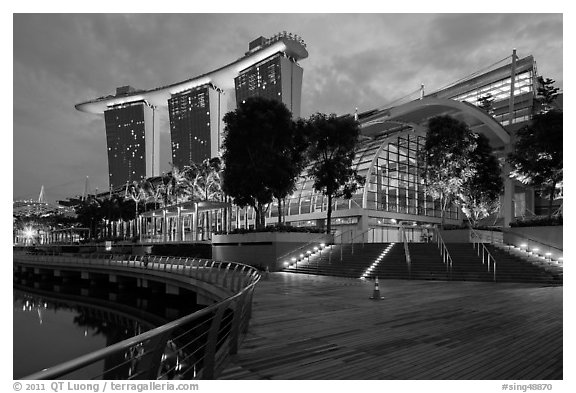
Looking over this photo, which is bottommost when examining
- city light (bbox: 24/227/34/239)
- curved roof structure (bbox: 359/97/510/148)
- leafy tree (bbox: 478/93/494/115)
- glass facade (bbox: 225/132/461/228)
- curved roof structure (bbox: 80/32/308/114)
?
city light (bbox: 24/227/34/239)

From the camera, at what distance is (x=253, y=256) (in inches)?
1270

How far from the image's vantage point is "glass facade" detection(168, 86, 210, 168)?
18838 cm

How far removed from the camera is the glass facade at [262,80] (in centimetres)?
14962

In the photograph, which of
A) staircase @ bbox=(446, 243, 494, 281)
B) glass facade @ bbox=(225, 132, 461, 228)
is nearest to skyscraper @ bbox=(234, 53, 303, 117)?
glass facade @ bbox=(225, 132, 461, 228)

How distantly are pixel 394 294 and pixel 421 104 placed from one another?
41728 mm

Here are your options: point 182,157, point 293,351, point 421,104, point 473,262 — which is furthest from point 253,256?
point 182,157

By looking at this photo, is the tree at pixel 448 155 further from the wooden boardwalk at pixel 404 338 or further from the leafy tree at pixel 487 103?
the leafy tree at pixel 487 103

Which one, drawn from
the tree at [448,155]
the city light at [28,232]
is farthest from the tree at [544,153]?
Answer: the city light at [28,232]

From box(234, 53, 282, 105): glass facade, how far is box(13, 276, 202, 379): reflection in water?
369 ft

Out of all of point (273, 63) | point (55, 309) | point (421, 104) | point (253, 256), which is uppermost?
point (273, 63)

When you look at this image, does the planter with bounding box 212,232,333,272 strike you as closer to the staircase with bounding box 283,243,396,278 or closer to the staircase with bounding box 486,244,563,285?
the staircase with bounding box 283,243,396,278

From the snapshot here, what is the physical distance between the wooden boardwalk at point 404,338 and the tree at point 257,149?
58.5ft
